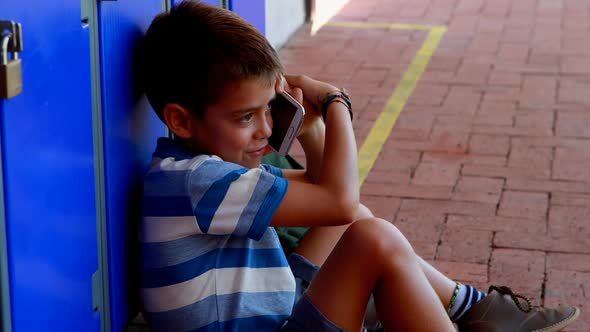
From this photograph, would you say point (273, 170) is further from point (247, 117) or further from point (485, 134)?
point (485, 134)

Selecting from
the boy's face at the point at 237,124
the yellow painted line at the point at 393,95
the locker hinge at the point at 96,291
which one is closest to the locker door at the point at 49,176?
the locker hinge at the point at 96,291

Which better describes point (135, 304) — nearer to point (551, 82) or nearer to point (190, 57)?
point (190, 57)

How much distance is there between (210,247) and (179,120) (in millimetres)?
305

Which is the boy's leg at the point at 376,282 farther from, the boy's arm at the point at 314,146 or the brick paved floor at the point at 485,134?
the brick paved floor at the point at 485,134

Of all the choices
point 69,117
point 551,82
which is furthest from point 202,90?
point 551,82

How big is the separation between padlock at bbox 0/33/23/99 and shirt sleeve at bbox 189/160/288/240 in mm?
569

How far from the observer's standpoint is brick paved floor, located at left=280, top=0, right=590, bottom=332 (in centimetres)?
338

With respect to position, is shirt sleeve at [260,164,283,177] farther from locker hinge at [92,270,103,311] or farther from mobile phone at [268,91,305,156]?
locker hinge at [92,270,103,311]

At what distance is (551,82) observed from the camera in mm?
5605

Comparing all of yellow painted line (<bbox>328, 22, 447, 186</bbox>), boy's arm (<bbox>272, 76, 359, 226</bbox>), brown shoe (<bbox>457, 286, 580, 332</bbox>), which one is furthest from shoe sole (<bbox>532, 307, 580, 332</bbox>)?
yellow painted line (<bbox>328, 22, 447, 186</bbox>)

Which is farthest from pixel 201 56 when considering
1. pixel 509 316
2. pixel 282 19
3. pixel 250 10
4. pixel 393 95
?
pixel 282 19

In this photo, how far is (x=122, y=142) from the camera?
2.15 m

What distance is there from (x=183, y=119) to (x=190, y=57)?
0.15 m

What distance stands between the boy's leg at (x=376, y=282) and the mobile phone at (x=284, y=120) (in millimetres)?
294
